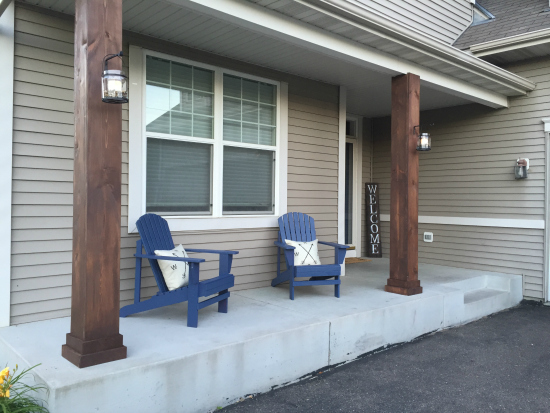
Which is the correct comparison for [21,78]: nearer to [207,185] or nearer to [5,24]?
[5,24]

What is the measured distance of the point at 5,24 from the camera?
→ 319 centimetres

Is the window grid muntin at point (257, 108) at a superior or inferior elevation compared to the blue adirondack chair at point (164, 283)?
superior

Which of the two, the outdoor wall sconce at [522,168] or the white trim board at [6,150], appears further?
the outdoor wall sconce at [522,168]

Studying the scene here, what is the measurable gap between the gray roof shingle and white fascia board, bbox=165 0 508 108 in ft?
3.64

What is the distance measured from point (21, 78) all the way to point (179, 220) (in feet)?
5.18

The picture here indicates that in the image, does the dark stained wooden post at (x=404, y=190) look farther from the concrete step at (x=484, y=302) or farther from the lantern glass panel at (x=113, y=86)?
the lantern glass panel at (x=113, y=86)

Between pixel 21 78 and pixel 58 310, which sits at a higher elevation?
pixel 21 78

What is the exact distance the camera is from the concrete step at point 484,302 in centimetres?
487

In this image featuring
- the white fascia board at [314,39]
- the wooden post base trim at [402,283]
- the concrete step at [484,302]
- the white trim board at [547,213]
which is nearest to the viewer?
the white fascia board at [314,39]

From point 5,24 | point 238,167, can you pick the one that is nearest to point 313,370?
point 238,167

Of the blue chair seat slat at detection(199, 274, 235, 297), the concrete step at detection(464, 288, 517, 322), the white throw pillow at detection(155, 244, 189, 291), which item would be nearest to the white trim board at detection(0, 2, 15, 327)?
the white throw pillow at detection(155, 244, 189, 291)

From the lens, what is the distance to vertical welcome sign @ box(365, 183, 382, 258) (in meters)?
7.15

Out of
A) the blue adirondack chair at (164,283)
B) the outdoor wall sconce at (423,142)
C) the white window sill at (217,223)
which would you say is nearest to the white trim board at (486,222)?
the outdoor wall sconce at (423,142)

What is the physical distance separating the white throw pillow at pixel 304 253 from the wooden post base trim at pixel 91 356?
2.05m
